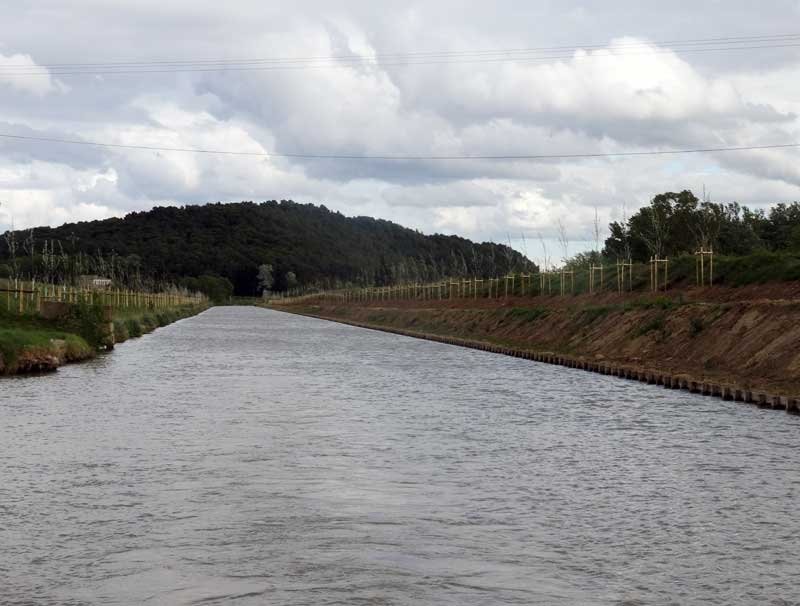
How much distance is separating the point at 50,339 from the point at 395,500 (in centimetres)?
3108

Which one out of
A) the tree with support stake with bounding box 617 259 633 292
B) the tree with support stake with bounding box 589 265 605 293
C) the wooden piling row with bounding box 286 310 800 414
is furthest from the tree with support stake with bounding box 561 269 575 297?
the wooden piling row with bounding box 286 310 800 414

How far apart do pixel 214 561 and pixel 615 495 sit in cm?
703

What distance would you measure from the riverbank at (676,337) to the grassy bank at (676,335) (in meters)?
0.05

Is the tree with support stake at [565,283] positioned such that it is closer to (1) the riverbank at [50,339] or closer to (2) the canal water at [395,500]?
(1) the riverbank at [50,339]

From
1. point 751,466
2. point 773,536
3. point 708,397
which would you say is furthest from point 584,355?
point 773,536

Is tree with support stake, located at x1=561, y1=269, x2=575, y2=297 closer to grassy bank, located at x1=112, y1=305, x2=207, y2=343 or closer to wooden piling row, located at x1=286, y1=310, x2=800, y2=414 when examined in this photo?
wooden piling row, located at x1=286, y1=310, x2=800, y2=414

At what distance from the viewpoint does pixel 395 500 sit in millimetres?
15828

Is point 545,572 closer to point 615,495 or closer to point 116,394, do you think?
point 615,495

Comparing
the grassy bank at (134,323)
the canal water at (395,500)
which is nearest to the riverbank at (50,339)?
the canal water at (395,500)

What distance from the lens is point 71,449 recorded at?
67.7 feet

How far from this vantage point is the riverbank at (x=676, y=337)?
109ft

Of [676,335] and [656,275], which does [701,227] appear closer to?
[656,275]

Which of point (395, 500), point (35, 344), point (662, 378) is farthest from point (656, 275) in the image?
point (395, 500)

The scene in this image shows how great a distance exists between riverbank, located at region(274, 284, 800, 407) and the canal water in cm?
467
